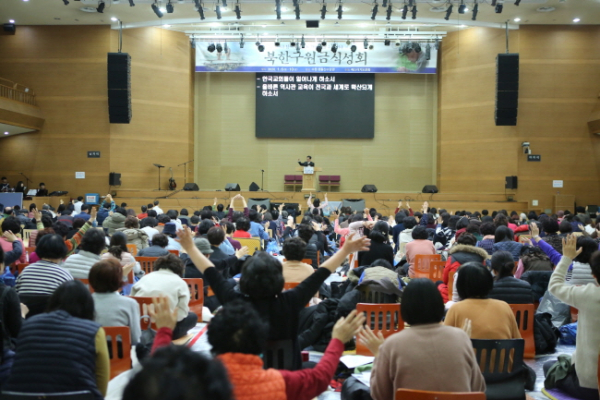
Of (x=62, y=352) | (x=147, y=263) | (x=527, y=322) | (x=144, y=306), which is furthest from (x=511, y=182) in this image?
(x=62, y=352)

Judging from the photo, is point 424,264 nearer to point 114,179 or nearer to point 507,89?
point 507,89

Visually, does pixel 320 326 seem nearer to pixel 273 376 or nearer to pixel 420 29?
pixel 273 376

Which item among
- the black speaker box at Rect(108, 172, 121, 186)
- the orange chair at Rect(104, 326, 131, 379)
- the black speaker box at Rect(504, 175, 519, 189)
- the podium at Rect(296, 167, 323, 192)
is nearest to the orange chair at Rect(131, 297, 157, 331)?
the orange chair at Rect(104, 326, 131, 379)

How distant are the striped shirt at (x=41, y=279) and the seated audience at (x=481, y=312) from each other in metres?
2.59

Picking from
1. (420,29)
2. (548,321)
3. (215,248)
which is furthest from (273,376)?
(420,29)

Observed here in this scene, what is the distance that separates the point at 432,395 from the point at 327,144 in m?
17.1

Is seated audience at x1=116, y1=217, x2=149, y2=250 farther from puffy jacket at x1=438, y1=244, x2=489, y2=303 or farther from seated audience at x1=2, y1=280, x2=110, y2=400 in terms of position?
seated audience at x1=2, y1=280, x2=110, y2=400

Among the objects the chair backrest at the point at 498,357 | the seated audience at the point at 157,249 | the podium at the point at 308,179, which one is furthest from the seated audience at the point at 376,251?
the podium at the point at 308,179

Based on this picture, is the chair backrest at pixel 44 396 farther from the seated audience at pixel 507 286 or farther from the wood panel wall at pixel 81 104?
the wood panel wall at pixel 81 104

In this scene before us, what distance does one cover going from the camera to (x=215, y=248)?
5430mm

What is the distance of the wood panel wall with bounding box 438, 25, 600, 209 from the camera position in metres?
16.8

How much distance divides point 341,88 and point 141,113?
7025 mm

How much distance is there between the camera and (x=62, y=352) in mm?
2141

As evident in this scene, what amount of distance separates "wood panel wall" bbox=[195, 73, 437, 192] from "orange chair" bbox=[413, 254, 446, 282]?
12.9 m
